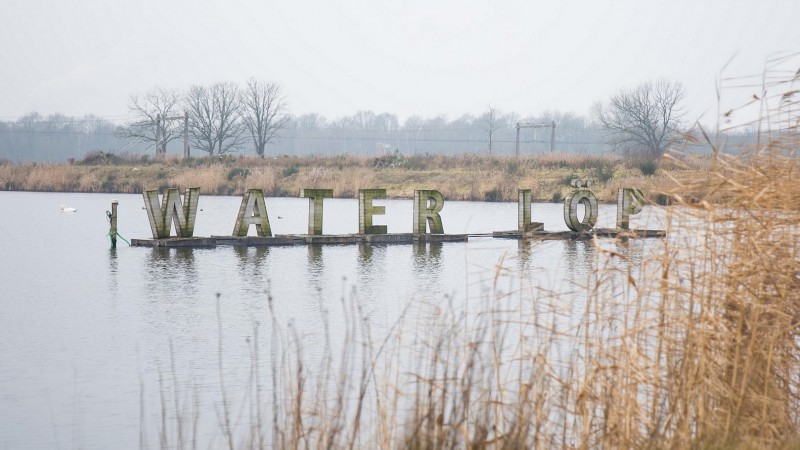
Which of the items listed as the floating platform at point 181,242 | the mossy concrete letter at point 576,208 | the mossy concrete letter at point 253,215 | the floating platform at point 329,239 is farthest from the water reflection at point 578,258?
the floating platform at point 181,242

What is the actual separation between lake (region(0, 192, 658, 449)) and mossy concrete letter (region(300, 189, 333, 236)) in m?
0.66

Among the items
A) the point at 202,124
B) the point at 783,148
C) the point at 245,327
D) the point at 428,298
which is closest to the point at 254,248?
the point at 428,298

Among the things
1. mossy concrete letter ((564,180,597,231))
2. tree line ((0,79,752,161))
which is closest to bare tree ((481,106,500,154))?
tree line ((0,79,752,161))

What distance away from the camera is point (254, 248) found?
787 inches

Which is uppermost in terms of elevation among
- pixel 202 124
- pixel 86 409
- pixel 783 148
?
pixel 202 124

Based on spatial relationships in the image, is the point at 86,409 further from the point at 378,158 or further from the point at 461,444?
the point at 378,158

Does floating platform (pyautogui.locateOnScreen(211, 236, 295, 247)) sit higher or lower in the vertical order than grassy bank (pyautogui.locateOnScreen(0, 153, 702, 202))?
lower

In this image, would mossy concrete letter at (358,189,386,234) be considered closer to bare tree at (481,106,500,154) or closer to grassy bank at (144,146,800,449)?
grassy bank at (144,146,800,449)

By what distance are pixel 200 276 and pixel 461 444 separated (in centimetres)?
1036

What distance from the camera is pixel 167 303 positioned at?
41.7 feet

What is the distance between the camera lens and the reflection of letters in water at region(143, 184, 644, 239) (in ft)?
63.4

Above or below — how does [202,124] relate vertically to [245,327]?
above

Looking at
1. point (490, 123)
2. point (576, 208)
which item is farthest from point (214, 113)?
point (576, 208)

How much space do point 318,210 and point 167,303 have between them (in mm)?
8289
